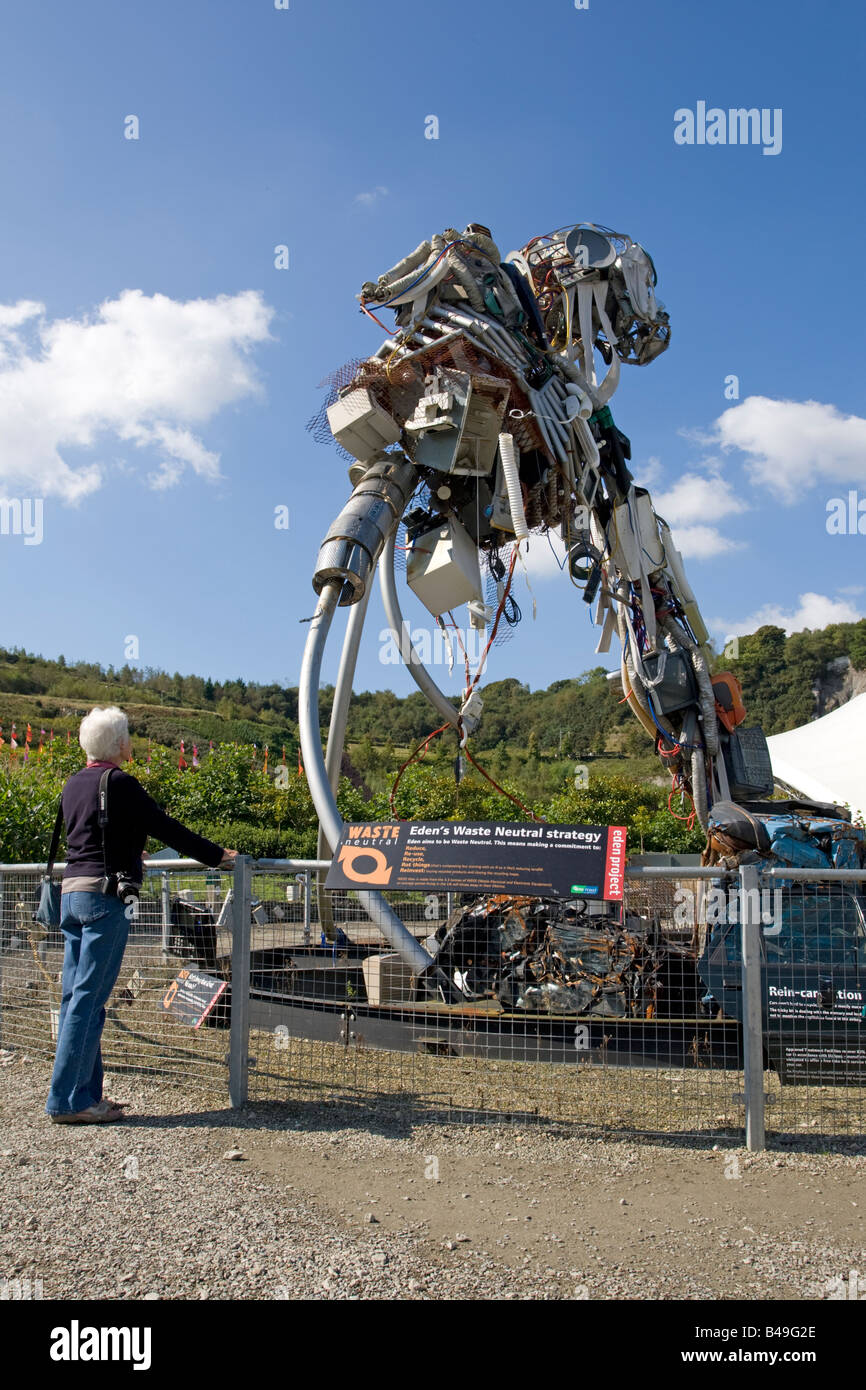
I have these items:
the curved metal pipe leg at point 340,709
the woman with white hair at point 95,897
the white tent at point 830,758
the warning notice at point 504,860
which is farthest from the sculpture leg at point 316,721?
the white tent at point 830,758

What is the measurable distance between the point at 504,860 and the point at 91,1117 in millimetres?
2435

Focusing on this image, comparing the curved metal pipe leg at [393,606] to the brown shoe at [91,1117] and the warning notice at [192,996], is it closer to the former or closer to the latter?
the warning notice at [192,996]

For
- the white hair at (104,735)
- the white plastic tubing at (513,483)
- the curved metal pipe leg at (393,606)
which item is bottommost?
the white hair at (104,735)

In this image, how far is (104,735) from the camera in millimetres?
4969

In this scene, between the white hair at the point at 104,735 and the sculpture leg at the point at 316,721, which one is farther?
the sculpture leg at the point at 316,721

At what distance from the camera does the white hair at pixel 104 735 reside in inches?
196

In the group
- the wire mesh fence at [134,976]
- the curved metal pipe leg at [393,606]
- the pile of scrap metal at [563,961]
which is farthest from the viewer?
the curved metal pipe leg at [393,606]

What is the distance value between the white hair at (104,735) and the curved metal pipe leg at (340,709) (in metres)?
2.61

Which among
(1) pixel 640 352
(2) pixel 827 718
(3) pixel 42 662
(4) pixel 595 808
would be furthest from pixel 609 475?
(3) pixel 42 662

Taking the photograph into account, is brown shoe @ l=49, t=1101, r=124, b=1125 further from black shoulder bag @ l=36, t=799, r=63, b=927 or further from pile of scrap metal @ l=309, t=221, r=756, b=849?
pile of scrap metal @ l=309, t=221, r=756, b=849

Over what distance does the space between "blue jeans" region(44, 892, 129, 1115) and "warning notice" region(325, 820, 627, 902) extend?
1.13 meters

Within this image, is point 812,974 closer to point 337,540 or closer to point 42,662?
→ point 337,540

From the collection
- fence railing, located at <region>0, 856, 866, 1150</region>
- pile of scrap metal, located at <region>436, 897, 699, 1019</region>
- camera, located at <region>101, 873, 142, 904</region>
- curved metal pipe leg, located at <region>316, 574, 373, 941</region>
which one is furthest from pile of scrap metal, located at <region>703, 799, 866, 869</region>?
camera, located at <region>101, 873, 142, 904</region>

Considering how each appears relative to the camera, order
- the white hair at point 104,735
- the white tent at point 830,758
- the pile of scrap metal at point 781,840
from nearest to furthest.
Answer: the white hair at point 104,735 → the pile of scrap metal at point 781,840 → the white tent at point 830,758
